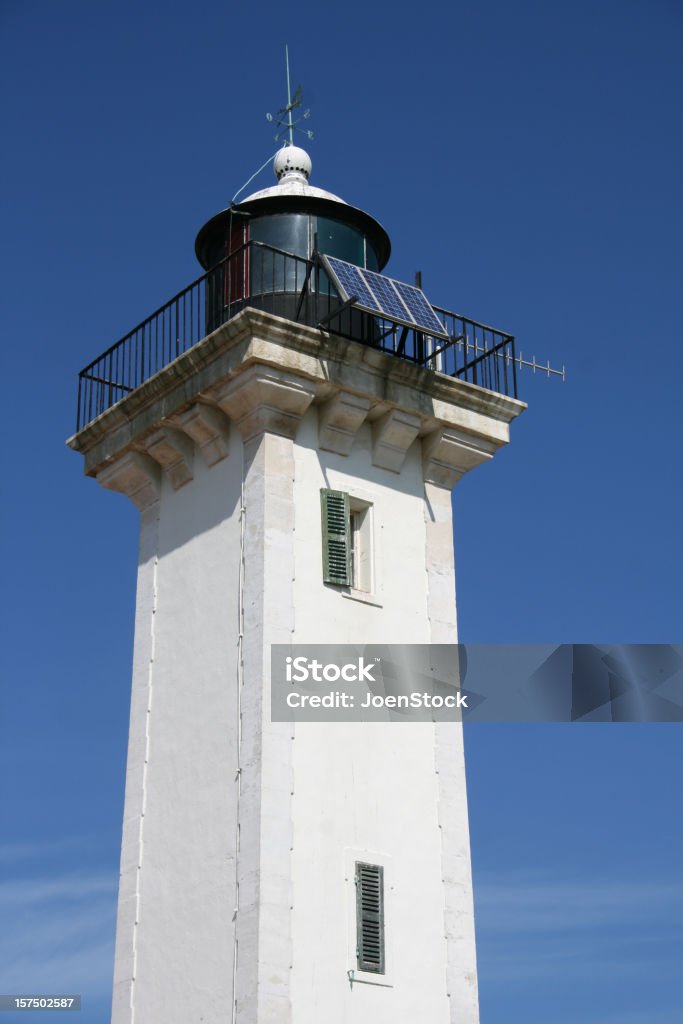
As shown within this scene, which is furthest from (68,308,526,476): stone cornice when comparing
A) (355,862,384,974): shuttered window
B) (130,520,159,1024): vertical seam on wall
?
(355,862,384,974): shuttered window

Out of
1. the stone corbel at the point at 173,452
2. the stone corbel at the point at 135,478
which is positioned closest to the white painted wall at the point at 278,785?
the stone corbel at the point at 173,452

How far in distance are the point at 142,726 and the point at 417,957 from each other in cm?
457

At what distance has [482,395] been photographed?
2117 centimetres

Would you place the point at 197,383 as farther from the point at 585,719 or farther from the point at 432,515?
the point at 585,719

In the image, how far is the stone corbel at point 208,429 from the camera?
65.2 ft

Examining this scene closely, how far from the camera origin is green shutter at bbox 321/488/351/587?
19.2m

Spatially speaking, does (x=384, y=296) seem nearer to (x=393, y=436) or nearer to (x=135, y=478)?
(x=393, y=436)

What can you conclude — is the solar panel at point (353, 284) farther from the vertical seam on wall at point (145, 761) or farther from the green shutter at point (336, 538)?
the vertical seam on wall at point (145, 761)

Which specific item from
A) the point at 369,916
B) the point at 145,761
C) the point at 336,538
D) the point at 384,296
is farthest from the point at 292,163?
the point at 369,916

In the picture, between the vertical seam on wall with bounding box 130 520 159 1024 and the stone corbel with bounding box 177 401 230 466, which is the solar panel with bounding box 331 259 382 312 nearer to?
the stone corbel with bounding box 177 401 230 466

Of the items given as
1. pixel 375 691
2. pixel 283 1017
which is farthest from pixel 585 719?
pixel 283 1017

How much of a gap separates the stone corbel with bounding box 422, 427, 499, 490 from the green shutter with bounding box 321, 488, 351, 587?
71.0 inches

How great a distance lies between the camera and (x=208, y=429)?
65.4 ft

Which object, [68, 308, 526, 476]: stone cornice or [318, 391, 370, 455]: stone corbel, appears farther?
[318, 391, 370, 455]: stone corbel
